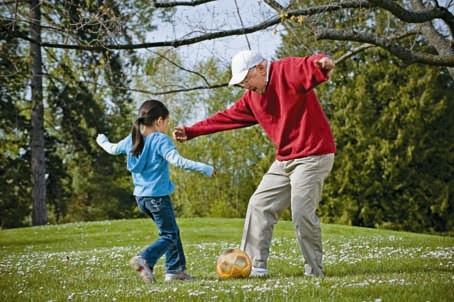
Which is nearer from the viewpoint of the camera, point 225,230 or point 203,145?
point 225,230

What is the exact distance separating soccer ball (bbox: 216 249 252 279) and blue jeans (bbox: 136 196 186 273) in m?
0.55

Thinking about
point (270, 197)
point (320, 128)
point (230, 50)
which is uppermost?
point (230, 50)

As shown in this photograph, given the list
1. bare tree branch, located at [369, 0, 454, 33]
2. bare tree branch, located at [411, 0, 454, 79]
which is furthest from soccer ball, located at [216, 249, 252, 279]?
bare tree branch, located at [411, 0, 454, 79]

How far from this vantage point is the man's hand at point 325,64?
5.76m

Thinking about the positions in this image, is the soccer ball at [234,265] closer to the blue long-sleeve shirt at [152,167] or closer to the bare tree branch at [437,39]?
the blue long-sleeve shirt at [152,167]

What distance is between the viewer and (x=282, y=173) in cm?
646

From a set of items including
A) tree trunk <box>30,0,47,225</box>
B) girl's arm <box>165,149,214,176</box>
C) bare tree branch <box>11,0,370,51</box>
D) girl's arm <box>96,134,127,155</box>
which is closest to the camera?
girl's arm <box>165,149,214,176</box>

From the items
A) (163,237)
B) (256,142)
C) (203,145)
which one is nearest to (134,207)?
(203,145)

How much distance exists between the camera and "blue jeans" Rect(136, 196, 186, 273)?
21.2 feet

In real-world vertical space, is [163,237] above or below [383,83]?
below

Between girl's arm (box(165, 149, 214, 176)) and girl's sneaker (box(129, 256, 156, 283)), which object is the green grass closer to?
girl's sneaker (box(129, 256, 156, 283))

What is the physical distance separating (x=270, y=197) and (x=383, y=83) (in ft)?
55.6

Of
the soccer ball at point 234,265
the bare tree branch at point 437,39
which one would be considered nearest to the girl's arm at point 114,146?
the soccer ball at point 234,265

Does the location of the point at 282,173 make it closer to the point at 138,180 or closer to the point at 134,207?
the point at 138,180
